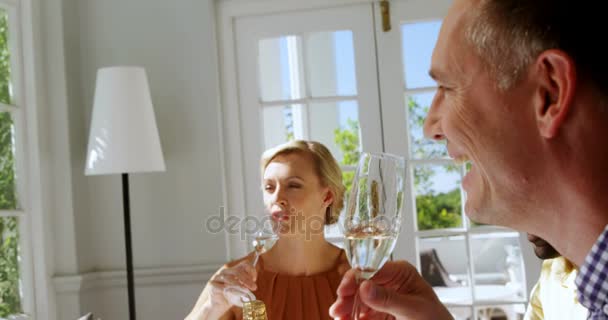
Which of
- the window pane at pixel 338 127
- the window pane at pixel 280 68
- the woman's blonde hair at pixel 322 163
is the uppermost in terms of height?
the window pane at pixel 280 68

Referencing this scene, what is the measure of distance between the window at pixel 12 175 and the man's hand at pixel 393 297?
9.88 feet

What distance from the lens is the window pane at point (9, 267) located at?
387 cm

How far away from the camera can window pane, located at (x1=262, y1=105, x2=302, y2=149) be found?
4508mm

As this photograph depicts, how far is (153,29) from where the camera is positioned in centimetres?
453

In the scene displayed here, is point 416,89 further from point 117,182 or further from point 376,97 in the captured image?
point 117,182

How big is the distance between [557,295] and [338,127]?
2724mm

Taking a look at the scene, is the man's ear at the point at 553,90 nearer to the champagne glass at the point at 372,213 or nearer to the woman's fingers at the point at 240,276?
the champagne glass at the point at 372,213

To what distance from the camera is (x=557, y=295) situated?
1795mm

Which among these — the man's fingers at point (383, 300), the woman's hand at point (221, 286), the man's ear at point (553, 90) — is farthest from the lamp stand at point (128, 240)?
the man's ear at point (553, 90)

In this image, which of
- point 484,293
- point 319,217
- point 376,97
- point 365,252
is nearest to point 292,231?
point 319,217

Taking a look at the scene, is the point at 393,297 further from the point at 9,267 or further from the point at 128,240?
the point at 9,267

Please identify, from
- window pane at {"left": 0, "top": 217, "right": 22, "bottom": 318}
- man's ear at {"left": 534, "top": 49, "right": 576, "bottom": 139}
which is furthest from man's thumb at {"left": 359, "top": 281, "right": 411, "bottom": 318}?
window pane at {"left": 0, "top": 217, "right": 22, "bottom": 318}

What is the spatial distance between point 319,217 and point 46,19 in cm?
234

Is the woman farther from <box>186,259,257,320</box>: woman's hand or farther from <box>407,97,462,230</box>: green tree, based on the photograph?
<box>407,97,462,230</box>: green tree
